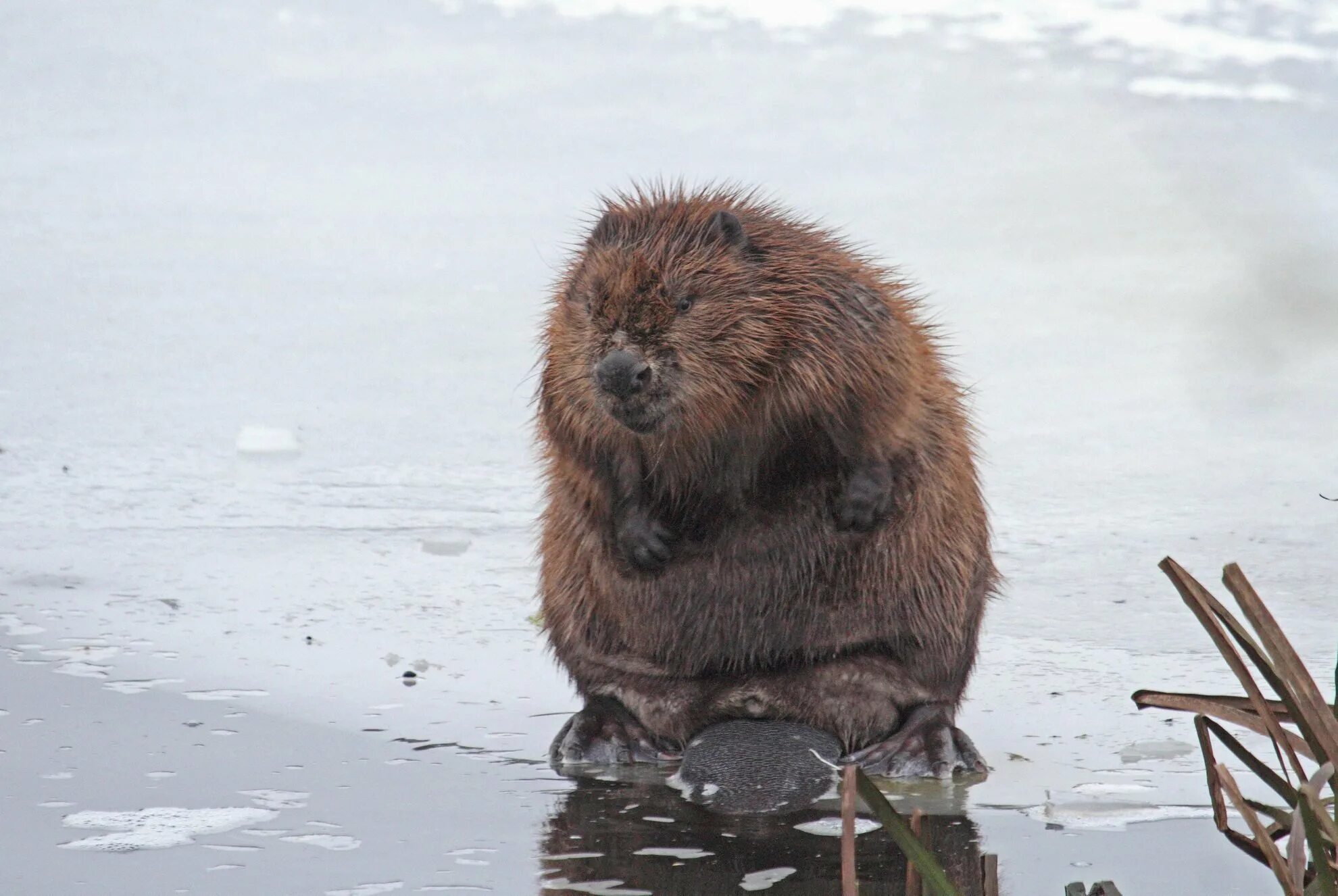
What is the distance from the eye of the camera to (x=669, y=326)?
290 centimetres

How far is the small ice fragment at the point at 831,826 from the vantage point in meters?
2.44

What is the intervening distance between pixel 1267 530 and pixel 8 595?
311 cm

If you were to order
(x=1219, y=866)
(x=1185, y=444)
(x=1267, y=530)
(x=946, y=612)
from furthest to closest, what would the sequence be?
(x=1185, y=444) → (x=1267, y=530) → (x=946, y=612) → (x=1219, y=866)

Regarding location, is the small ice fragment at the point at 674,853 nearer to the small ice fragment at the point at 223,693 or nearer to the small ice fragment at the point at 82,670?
the small ice fragment at the point at 223,693

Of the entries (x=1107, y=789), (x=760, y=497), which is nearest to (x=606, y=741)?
(x=760, y=497)

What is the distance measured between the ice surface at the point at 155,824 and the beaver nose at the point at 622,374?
0.82 meters

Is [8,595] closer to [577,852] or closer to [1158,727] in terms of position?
[577,852]

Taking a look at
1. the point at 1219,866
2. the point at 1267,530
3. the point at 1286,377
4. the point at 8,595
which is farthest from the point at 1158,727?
the point at 1286,377

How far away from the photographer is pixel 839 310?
300 centimetres

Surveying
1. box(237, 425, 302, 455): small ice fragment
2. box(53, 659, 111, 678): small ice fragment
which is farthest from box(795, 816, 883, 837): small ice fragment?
box(237, 425, 302, 455): small ice fragment

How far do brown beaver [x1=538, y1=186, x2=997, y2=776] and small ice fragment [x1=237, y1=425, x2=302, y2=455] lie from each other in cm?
284

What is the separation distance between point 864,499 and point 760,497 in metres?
0.17

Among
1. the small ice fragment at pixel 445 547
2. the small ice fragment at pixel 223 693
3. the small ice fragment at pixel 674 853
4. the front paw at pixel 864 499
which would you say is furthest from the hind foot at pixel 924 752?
the small ice fragment at pixel 445 547

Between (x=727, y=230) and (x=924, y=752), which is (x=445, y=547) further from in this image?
(x=924, y=752)
